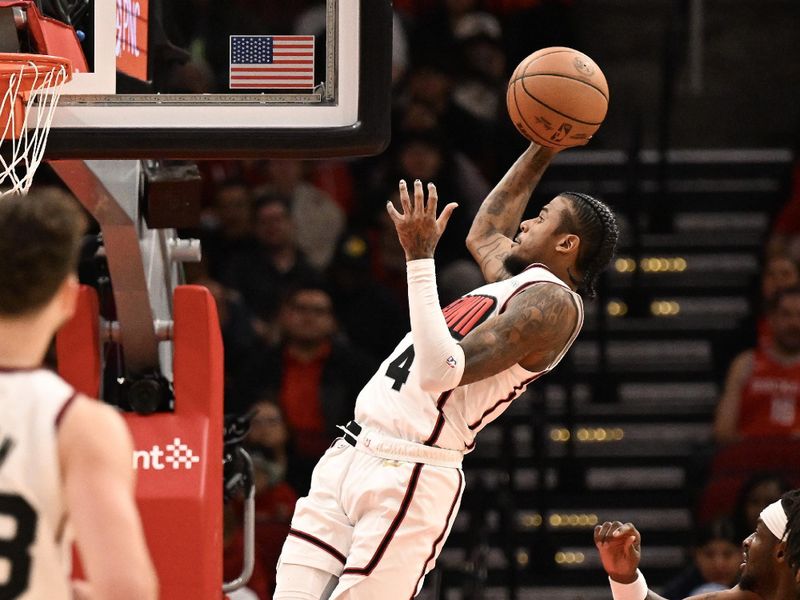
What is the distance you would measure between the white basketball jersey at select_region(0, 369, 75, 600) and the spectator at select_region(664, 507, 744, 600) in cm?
487

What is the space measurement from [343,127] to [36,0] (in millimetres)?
1121

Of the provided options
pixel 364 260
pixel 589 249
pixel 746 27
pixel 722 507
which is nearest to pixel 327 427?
pixel 364 260

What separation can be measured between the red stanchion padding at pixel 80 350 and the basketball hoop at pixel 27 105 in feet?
3.51

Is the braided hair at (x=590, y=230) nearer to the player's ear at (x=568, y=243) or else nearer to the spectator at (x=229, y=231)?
the player's ear at (x=568, y=243)

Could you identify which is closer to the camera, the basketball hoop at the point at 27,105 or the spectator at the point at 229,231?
the basketball hoop at the point at 27,105

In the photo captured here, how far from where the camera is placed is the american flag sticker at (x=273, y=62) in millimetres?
5020

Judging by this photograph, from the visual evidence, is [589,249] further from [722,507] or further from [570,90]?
[722,507]

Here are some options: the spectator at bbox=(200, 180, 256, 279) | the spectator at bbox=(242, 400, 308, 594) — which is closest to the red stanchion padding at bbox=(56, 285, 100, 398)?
the spectator at bbox=(242, 400, 308, 594)

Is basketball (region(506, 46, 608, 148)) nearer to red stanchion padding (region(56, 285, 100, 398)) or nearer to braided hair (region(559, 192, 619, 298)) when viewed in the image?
braided hair (region(559, 192, 619, 298))

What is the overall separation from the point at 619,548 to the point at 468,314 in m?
0.90

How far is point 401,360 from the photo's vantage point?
5.02 m

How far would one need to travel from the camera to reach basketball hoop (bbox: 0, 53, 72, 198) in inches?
181

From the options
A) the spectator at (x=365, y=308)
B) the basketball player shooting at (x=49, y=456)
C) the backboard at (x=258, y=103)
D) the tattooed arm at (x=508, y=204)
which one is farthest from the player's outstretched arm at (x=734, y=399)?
the basketball player shooting at (x=49, y=456)

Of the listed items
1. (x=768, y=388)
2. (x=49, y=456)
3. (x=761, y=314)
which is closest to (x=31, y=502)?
(x=49, y=456)
